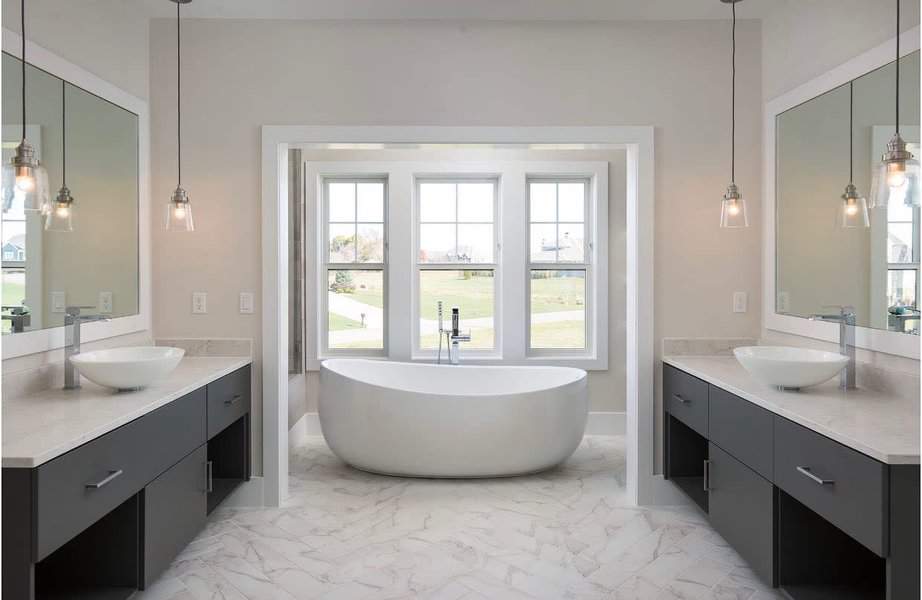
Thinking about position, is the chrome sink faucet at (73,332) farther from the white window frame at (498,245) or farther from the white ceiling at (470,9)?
the white window frame at (498,245)

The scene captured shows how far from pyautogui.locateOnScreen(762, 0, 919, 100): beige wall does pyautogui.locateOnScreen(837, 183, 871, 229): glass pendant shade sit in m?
0.57

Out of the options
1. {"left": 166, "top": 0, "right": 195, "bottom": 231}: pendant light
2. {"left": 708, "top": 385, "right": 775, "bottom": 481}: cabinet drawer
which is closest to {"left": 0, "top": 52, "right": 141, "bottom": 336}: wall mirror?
{"left": 166, "top": 0, "right": 195, "bottom": 231}: pendant light


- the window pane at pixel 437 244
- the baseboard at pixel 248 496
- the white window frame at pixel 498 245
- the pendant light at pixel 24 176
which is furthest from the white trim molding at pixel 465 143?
the window pane at pixel 437 244

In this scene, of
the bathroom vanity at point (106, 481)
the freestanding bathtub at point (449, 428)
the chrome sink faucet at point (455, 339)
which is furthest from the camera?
the chrome sink faucet at point (455, 339)

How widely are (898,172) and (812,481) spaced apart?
43.1 inches

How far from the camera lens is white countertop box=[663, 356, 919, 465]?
1.78 m

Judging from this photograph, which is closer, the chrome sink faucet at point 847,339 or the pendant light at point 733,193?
the chrome sink faucet at point 847,339

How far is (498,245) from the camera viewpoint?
16.8ft

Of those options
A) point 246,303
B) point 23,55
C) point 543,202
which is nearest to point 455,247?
point 543,202

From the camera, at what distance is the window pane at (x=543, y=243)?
203 inches

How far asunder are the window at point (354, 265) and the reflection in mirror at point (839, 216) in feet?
9.55

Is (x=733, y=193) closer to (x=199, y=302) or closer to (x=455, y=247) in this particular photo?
(x=455, y=247)

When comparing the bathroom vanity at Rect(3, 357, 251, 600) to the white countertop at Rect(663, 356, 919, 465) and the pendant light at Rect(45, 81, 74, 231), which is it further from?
the white countertop at Rect(663, 356, 919, 465)

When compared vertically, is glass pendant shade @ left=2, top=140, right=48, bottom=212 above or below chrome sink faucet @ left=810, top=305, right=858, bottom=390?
above
